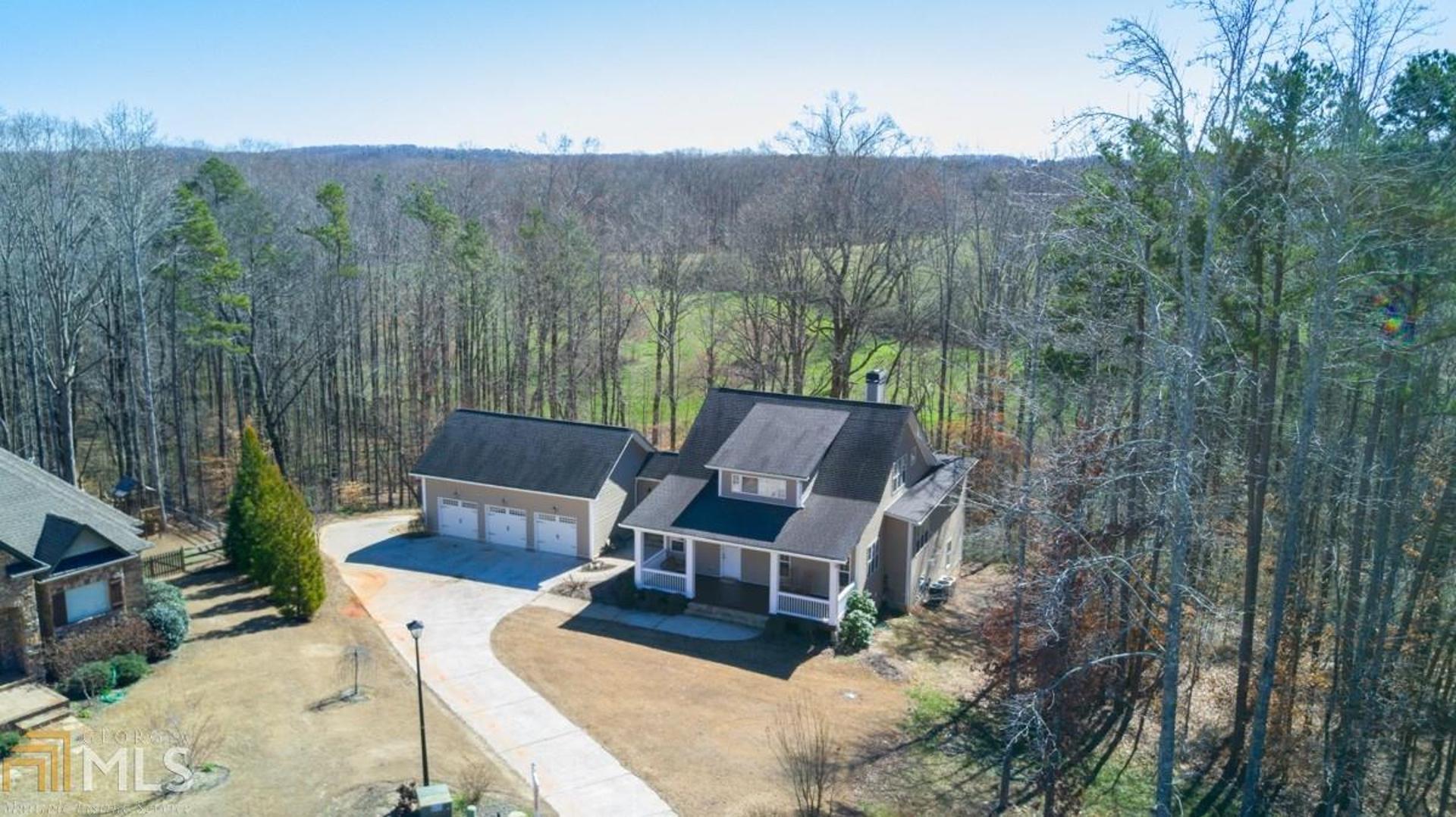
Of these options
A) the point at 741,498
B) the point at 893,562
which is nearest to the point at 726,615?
the point at 741,498

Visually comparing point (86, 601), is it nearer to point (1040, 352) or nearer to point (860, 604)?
point (860, 604)

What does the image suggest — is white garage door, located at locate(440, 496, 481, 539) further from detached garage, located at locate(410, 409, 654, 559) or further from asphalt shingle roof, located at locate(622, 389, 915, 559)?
asphalt shingle roof, located at locate(622, 389, 915, 559)

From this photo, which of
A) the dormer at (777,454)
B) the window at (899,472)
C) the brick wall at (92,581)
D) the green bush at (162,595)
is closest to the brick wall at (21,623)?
the brick wall at (92,581)

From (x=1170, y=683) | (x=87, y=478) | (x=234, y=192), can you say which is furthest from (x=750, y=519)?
(x=87, y=478)

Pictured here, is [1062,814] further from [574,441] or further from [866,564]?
[574,441]

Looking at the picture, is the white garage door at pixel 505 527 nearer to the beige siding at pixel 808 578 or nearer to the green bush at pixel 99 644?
the beige siding at pixel 808 578

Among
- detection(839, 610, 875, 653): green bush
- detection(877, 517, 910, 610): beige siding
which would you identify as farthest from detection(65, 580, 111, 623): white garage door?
detection(877, 517, 910, 610): beige siding
